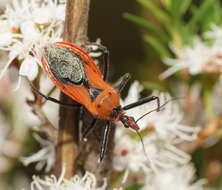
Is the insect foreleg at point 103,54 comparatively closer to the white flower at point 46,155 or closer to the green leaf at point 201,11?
the white flower at point 46,155

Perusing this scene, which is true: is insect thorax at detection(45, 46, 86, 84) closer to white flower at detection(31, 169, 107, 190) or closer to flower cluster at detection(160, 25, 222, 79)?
white flower at detection(31, 169, 107, 190)

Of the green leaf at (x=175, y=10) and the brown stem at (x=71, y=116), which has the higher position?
the green leaf at (x=175, y=10)

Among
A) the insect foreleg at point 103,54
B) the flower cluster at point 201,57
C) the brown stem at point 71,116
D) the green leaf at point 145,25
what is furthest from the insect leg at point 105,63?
the flower cluster at point 201,57

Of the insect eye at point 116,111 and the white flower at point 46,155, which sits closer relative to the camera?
the insect eye at point 116,111

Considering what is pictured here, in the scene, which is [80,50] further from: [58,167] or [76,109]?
[58,167]

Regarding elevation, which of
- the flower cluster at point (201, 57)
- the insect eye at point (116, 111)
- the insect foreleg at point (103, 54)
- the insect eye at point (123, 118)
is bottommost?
the insect eye at point (123, 118)

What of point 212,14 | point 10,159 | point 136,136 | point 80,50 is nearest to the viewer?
point 80,50

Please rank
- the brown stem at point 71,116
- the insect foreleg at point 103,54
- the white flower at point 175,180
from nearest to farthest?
the brown stem at point 71,116
the insect foreleg at point 103,54
the white flower at point 175,180

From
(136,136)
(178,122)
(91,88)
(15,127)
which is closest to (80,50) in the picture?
(91,88)
